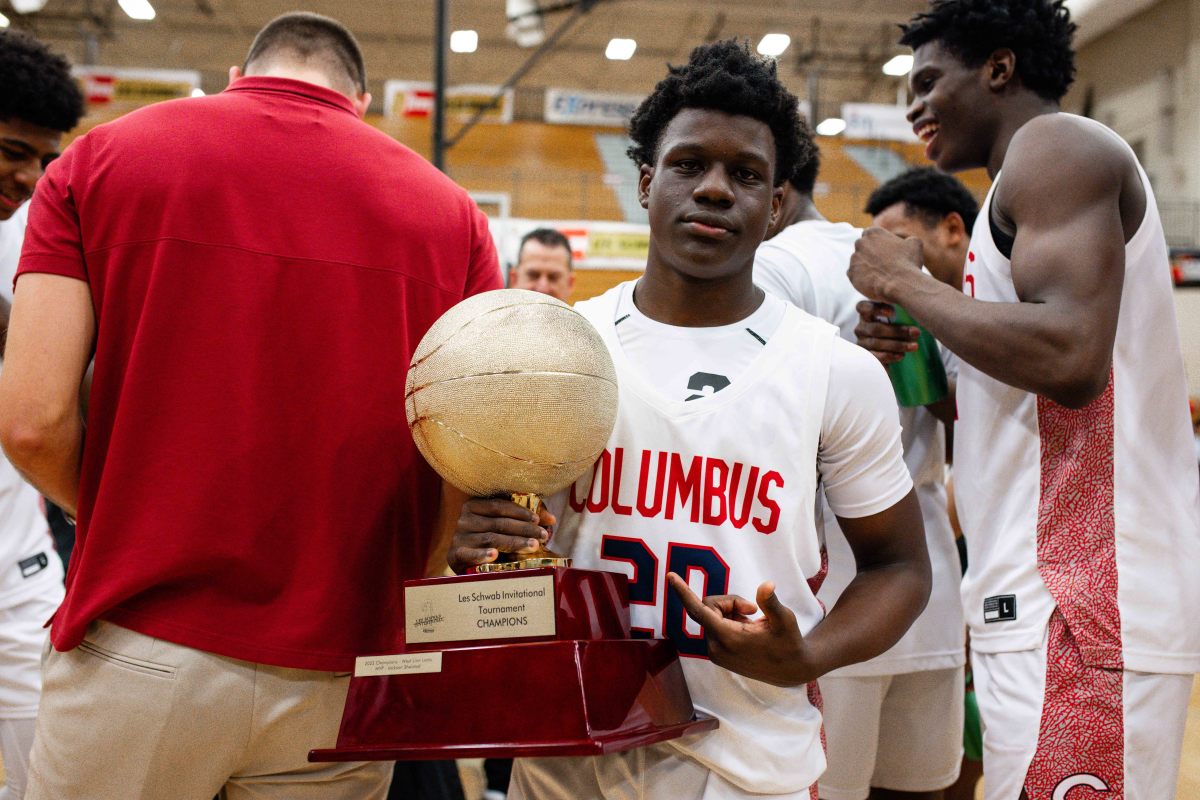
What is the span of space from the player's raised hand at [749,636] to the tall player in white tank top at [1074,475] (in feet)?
1.83

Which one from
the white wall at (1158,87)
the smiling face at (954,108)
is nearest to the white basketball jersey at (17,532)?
the smiling face at (954,108)

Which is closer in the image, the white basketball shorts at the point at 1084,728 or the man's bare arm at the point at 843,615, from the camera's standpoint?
the man's bare arm at the point at 843,615

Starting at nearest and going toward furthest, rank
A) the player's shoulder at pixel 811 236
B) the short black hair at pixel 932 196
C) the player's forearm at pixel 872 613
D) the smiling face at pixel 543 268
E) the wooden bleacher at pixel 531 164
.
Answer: the player's forearm at pixel 872 613 < the player's shoulder at pixel 811 236 < the short black hair at pixel 932 196 < the smiling face at pixel 543 268 < the wooden bleacher at pixel 531 164

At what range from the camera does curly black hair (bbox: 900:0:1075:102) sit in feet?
6.91

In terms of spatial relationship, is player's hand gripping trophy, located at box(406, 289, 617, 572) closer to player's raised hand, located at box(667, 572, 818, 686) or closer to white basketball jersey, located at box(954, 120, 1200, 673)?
player's raised hand, located at box(667, 572, 818, 686)

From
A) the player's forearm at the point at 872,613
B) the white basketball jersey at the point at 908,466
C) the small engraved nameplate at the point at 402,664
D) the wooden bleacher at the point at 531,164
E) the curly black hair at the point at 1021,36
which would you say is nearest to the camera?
the small engraved nameplate at the point at 402,664

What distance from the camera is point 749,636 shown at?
1.39 m

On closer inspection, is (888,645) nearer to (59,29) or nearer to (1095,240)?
(1095,240)

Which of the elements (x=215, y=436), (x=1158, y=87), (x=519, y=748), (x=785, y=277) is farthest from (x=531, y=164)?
(x=519, y=748)

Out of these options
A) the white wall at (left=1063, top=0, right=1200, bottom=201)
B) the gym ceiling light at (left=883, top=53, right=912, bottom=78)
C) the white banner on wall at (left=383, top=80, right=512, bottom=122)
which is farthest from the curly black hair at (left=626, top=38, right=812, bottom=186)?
the gym ceiling light at (left=883, top=53, right=912, bottom=78)

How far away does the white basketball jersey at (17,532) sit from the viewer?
2842 millimetres

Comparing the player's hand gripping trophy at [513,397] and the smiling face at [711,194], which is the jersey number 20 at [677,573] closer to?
the player's hand gripping trophy at [513,397]

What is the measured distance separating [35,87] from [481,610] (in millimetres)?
2087

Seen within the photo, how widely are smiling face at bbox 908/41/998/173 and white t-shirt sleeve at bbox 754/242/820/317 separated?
0.44m
